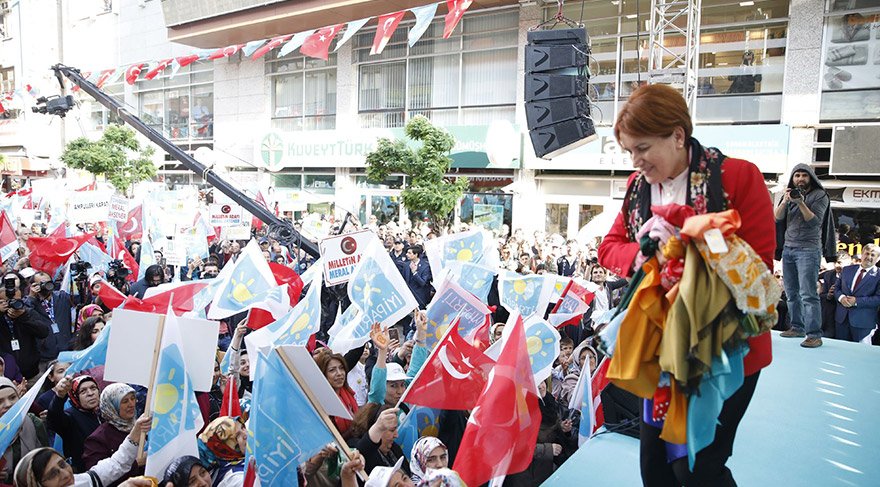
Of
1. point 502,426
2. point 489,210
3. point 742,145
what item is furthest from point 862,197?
point 502,426

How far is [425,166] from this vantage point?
16.6 m

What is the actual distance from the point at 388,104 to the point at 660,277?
899 inches

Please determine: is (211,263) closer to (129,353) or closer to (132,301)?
(132,301)

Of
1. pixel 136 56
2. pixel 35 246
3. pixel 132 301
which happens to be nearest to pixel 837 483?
pixel 132 301

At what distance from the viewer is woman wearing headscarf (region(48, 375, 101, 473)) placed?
14.4ft

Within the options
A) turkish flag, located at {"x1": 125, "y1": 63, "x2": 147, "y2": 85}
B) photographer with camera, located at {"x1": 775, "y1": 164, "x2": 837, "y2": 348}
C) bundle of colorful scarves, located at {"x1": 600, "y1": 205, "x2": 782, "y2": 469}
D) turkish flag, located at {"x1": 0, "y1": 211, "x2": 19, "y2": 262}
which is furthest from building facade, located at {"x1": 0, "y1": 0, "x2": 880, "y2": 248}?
bundle of colorful scarves, located at {"x1": 600, "y1": 205, "x2": 782, "y2": 469}

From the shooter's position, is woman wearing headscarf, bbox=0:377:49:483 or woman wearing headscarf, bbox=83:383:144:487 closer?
woman wearing headscarf, bbox=0:377:49:483

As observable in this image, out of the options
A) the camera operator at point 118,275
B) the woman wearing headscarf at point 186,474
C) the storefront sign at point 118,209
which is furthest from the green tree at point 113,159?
the woman wearing headscarf at point 186,474

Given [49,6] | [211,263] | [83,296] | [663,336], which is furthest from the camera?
[49,6]

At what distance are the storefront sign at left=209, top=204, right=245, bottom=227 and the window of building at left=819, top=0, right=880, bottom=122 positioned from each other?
1461cm

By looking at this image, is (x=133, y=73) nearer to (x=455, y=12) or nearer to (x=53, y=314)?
(x=455, y=12)

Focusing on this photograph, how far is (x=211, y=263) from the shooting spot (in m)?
10.2

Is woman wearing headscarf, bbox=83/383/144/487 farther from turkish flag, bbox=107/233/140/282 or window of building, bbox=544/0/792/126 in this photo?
window of building, bbox=544/0/792/126

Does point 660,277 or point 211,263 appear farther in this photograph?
point 211,263
